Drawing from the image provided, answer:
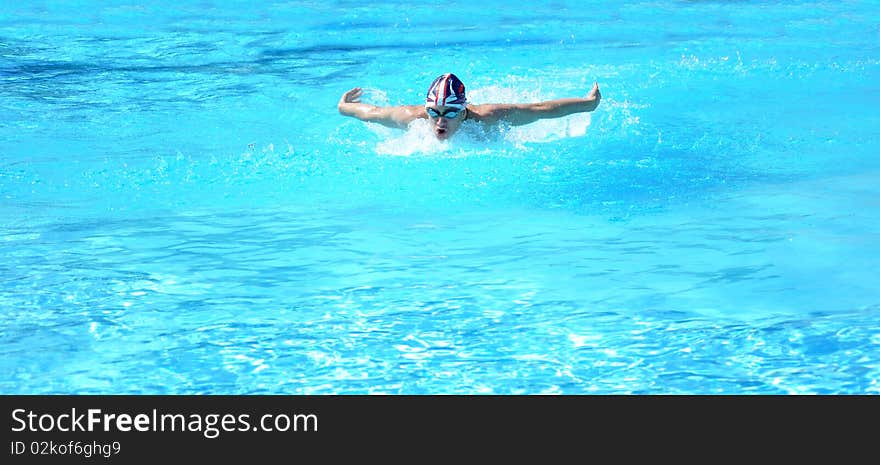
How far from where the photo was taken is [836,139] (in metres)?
8.41

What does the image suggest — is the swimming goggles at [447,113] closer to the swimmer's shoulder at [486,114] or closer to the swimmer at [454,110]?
the swimmer at [454,110]

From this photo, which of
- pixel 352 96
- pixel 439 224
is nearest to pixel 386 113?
pixel 352 96

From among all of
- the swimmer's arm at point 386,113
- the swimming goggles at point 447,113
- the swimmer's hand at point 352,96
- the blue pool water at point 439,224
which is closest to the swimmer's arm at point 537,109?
the blue pool water at point 439,224

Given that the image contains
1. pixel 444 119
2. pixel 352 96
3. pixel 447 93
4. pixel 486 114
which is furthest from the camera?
pixel 352 96

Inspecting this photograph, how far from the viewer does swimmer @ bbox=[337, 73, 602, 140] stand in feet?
25.2

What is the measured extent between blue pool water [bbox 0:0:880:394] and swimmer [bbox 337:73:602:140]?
0.53ft

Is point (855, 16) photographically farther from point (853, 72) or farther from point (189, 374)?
point (189, 374)

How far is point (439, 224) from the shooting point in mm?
6605

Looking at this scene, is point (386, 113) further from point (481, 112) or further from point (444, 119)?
point (481, 112)

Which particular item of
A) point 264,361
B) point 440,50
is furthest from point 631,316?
point 440,50

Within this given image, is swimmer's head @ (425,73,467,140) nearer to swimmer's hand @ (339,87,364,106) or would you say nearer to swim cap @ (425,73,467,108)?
swim cap @ (425,73,467,108)

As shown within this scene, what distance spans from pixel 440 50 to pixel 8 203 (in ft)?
20.5

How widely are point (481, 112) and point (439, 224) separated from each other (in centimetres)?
165

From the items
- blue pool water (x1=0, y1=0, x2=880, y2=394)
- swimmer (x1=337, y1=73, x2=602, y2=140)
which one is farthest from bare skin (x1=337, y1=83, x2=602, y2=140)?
blue pool water (x1=0, y1=0, x2=880, y2=394)
